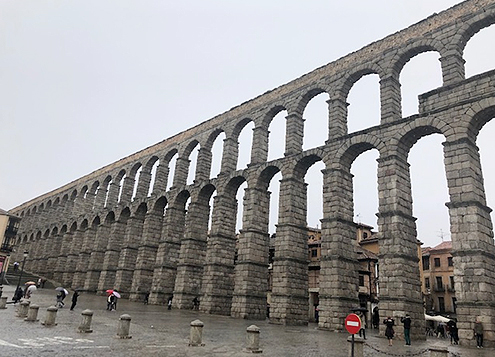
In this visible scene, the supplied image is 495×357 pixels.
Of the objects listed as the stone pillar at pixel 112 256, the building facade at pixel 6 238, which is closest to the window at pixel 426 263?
the stone pillar at pixel 112 256

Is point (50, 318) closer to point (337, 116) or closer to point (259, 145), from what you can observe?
point (259, 145)

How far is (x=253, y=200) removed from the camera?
2894cm

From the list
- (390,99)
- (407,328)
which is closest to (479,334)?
(407,328)

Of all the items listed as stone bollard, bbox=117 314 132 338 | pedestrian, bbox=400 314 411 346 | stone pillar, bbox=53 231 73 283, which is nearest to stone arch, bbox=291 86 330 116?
pedestrian, bbox=400 314 411 346

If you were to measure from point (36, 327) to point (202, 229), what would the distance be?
793 inches

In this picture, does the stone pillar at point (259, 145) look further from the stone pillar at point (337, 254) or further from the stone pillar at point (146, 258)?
the stone pillar at point (146, 258)

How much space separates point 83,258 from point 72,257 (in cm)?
370

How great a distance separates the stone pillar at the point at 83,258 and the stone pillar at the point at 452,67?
41.9 meters

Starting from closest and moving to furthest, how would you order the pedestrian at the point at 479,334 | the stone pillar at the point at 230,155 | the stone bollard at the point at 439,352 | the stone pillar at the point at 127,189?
1. the stone bollard at the point at 439,352
2. the pedestrian at the point at 479,334
3. the stone pillar at the point at 230,155
4. the stone pillar at the point at 127,189

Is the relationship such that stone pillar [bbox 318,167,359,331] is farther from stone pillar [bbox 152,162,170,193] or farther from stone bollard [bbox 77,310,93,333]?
stone pillar [bbox 152,162,170,193]

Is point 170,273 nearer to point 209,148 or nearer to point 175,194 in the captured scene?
point 175,194

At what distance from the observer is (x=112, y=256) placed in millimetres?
42469

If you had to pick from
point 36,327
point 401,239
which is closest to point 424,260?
point 401,239

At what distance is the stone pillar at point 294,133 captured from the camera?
28.8 m
